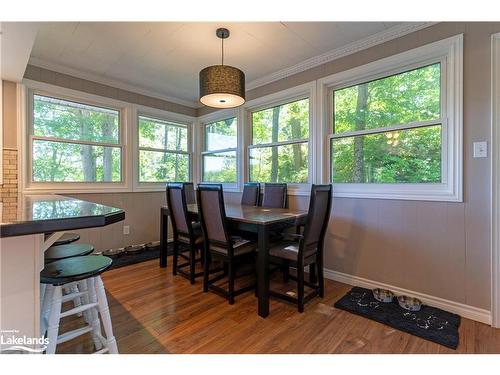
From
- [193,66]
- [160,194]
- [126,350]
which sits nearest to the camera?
[126,350]

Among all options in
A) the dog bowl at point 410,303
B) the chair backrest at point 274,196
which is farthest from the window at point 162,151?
the dog bowl at point 410,303

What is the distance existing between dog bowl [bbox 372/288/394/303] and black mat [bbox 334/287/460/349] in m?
0.03

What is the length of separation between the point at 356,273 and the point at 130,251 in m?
2.93

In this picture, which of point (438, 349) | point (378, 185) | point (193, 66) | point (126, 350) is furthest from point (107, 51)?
point (438, 349)

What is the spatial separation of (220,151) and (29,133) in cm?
245

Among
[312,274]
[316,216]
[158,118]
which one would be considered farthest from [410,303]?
[158,118]

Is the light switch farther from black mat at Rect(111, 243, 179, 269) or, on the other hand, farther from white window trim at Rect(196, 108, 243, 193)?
black mat at Rect(111, 243, 179, 269)

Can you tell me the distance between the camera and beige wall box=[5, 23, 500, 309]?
181 centimetres

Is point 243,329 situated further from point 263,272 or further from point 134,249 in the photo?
point 134,249

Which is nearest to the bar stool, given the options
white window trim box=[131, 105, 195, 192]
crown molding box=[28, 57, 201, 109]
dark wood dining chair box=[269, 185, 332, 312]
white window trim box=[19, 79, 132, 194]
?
dark wood dining chair box=[269, 185, 332, 312]

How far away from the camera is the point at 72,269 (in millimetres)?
1193

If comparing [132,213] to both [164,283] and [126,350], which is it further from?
[126,350]

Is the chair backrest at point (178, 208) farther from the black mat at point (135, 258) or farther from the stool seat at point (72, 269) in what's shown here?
the stool seat at point (72, 269)

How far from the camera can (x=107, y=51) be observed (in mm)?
2646
